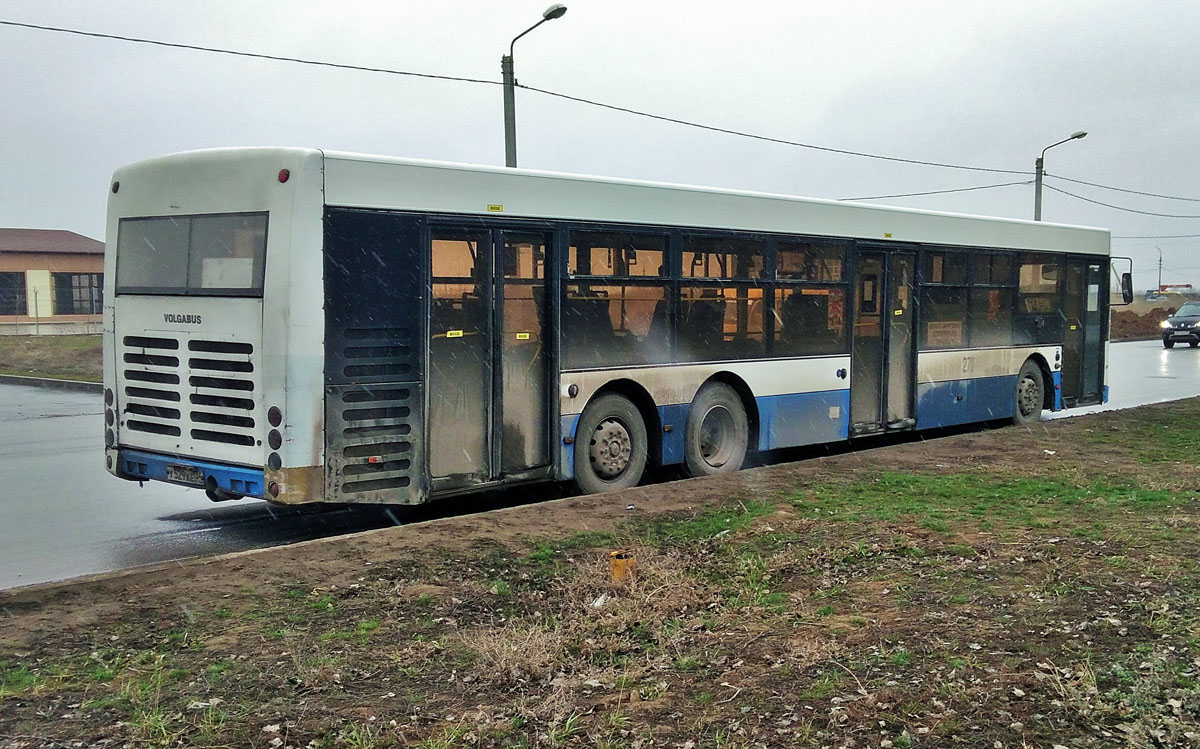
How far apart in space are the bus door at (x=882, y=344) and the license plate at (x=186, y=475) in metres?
8.15

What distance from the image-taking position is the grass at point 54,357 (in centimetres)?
2864

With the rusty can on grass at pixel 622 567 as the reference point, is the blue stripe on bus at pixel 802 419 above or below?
above

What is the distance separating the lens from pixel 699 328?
11.9m

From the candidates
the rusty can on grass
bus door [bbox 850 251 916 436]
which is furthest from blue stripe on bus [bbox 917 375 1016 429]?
the rusty can on grass

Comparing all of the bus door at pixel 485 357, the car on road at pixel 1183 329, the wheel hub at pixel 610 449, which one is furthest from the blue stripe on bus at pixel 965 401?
the car on road at pixel 1183 329

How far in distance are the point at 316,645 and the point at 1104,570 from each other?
4870 millimetres

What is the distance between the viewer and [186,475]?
30.0ft

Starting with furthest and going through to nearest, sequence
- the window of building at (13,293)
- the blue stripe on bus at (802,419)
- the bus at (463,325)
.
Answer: the window of building at (13,293) < the blue stripe on bus at (802,419) < the bus at (463,325)

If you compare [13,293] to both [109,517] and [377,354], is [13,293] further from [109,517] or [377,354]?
[377,354]

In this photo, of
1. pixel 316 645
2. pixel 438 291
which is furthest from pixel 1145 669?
pixel 438 291

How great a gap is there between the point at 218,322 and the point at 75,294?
49.4 m

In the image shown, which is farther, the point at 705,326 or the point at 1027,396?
the point at 1027,396

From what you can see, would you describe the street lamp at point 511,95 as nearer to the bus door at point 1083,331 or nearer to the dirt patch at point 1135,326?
the bus door at point 1083,331

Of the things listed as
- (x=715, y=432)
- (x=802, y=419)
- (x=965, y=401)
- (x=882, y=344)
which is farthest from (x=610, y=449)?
(x=965, y=401)
